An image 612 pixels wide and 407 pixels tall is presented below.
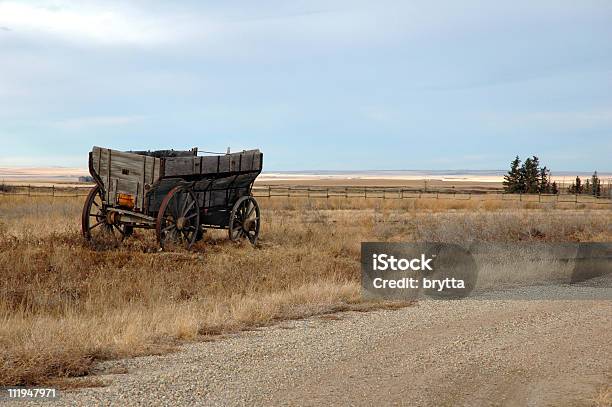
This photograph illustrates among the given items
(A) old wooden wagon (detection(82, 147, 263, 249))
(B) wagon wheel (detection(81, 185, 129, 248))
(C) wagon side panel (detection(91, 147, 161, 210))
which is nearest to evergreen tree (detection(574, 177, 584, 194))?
(A) old wooden wagon (detection(82, 147, 263, 249))

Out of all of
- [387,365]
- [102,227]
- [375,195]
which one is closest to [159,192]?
[102,227]

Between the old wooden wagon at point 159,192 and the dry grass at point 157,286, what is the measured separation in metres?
0.54

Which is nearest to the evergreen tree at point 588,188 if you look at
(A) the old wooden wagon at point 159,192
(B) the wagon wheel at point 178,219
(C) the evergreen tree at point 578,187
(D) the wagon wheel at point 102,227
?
(C) the evergreen tree at point 578,187

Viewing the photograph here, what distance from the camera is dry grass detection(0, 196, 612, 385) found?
6922 mm

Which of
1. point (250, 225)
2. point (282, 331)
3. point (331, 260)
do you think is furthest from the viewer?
point (250, 225)

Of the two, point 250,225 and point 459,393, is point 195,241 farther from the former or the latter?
point 459,393

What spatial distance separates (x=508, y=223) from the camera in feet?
73.1

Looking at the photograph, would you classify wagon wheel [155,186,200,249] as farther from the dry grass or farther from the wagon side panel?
the wagon side panel

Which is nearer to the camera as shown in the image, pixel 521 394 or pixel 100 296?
pixel 521 394

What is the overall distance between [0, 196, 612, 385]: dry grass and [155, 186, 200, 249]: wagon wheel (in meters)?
0.41

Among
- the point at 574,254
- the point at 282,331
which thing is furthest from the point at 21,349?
the point at 574,254

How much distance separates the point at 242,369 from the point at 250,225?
491 inches

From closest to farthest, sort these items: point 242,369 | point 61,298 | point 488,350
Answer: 1. point 242,369
2. point 488,350
3. point 61,298

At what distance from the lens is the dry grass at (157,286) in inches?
273
